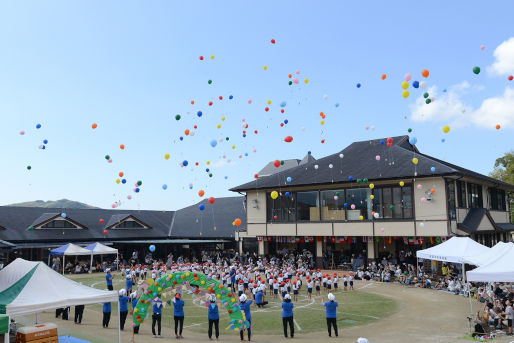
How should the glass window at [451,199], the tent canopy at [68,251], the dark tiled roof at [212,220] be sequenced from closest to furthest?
the glass window at [451,199] → the tent canopy at [68,251] → the dark tiled roof at [212,220]

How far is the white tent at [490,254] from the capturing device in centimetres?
1633

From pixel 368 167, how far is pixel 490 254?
13.9 m

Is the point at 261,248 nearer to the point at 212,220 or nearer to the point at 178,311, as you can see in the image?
the point at 212,220

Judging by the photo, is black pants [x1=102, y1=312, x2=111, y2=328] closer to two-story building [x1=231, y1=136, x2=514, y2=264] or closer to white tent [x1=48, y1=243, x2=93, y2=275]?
two-story building [x1=231, y1=136, x2=514, y2=264]

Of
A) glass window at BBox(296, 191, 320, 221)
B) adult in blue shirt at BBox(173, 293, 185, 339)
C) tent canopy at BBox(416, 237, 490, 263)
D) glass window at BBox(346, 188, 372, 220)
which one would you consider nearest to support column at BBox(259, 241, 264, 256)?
glass window at BBox(296, 191, 320, 221)

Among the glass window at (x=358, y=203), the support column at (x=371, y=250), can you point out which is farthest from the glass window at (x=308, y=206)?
the support column at (x=371, y=250)

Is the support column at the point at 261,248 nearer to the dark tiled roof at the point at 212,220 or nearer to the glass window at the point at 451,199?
the dark tiled roof at the point at 212,220

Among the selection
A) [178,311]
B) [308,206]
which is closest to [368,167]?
[308,206]

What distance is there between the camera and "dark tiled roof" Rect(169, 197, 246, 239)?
1665 inches

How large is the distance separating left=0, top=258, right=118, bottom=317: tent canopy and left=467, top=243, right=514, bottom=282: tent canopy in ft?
37.7

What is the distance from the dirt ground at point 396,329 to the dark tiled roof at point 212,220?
75.8ft

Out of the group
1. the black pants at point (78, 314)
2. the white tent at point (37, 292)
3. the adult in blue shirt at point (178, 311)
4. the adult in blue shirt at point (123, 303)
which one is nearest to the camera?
the white tent at point (37, 292)

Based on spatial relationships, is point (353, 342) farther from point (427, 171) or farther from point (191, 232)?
point (191, 232)

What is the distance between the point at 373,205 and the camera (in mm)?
30734
